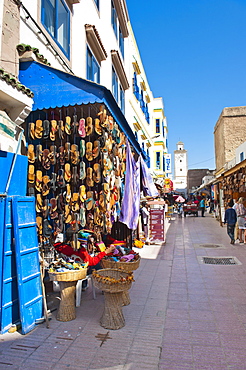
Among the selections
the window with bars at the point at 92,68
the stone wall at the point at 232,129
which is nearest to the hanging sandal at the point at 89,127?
the window with bars at the point at 92,68

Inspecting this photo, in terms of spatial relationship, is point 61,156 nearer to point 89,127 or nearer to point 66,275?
point 89,127

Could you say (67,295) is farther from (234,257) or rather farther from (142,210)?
(142,210)

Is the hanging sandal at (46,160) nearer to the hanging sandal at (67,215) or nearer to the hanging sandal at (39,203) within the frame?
the hanging sandal at (39,203)

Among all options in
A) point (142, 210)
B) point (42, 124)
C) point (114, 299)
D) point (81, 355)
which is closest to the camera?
point (81, 355)

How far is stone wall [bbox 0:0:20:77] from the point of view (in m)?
4.76

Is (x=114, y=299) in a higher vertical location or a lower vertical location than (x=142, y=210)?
lower

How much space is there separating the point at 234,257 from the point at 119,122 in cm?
650

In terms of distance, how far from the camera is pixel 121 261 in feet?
17.8

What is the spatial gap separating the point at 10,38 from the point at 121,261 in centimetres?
461

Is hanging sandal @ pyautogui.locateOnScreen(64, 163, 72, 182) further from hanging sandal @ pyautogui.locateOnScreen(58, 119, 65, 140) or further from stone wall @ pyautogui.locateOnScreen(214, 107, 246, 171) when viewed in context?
stone wall @ pyautogui.locateOnScreen(214, 107, 246, 171)

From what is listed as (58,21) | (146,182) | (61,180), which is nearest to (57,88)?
(61,180)

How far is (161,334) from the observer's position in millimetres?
4035

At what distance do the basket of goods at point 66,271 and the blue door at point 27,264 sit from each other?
253mm

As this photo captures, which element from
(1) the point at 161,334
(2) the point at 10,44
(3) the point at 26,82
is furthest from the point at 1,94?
(1) the point at 161,334
